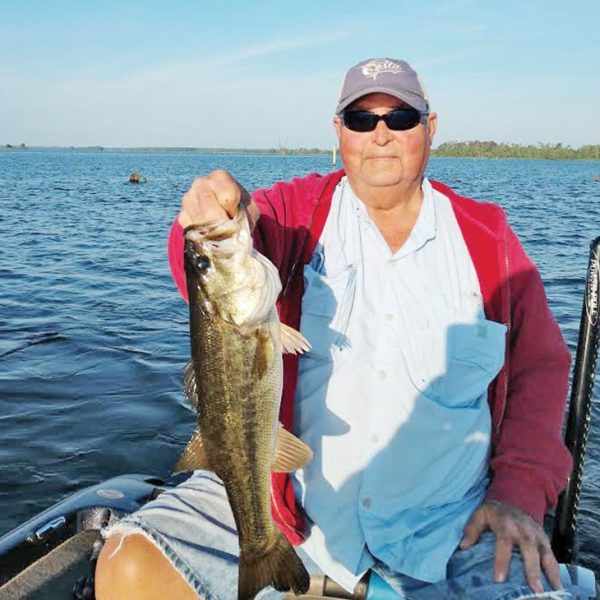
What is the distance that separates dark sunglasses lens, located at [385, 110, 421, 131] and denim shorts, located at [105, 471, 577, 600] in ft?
6.40

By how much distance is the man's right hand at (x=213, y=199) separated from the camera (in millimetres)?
2547

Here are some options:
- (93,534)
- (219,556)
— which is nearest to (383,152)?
(219,556)

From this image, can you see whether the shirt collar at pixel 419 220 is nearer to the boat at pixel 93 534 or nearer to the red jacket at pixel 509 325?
the red jacket at pixel 509 325

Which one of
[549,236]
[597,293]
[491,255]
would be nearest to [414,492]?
[491,255]

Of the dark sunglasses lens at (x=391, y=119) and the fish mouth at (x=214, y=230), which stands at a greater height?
the dark sunglasses lens at (x=391, y=119)

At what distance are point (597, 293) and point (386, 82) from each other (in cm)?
153

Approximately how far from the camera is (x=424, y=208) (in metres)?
3.49

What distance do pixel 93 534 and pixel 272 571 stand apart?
1.60 metres

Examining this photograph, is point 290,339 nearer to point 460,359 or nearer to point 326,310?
→ point 326,310

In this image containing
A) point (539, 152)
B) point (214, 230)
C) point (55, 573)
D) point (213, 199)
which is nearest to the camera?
point (214, 230)

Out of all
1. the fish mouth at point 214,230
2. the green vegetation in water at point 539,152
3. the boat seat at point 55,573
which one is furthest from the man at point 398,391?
the green vegetation in water at point 539,152

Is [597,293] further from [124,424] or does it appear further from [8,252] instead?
[8,252]

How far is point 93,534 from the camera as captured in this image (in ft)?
12.7

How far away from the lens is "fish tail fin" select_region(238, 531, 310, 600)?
2.68 meters
